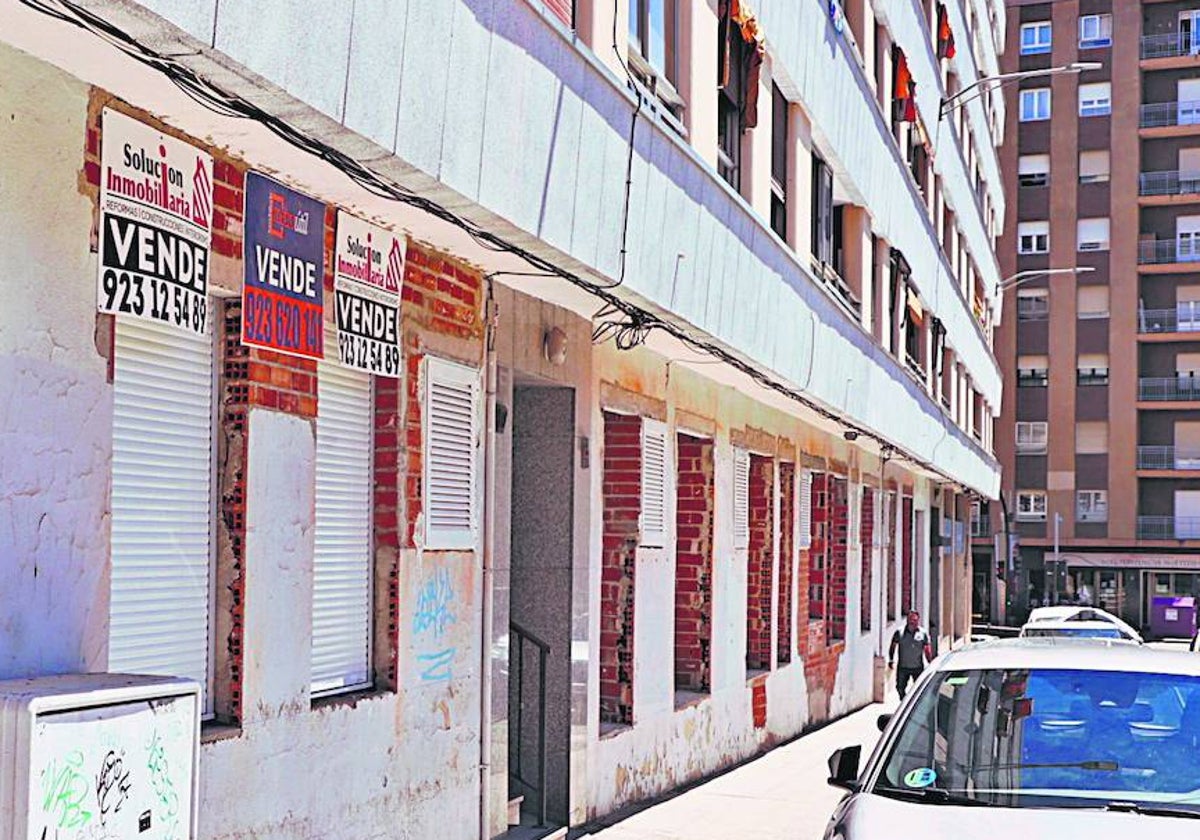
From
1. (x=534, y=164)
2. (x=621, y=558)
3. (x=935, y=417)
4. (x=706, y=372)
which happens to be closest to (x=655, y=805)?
(x=621, y=558)

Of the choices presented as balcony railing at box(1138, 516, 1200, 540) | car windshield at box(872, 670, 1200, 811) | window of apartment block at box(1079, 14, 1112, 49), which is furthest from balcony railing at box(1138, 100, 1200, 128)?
car windshield at box(872, 670, 1200, 811)

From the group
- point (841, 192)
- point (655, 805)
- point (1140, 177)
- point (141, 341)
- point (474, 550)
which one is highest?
point (1140, 177)

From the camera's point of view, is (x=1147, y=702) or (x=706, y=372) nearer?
(x=1147, y=702)

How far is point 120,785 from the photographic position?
541 cm

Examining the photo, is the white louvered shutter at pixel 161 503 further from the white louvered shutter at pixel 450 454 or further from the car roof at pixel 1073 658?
the car roof at pixel 1073 658

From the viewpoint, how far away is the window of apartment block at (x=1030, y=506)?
71688 millimetres

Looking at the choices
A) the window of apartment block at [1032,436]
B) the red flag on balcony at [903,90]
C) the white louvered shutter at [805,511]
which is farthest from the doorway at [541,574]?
the window of apartment block at [1032,436]

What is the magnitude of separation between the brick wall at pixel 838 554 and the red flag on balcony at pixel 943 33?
10497 mm

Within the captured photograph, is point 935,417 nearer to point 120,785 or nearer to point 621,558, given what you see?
point 621,558

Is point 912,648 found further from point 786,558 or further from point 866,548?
point 786,558

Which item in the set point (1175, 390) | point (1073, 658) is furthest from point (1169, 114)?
point (1073, 658)

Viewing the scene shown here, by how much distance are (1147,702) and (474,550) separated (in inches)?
171

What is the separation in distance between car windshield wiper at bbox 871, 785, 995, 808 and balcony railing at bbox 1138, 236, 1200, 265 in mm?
66546

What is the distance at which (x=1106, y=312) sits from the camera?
70.8 metres
